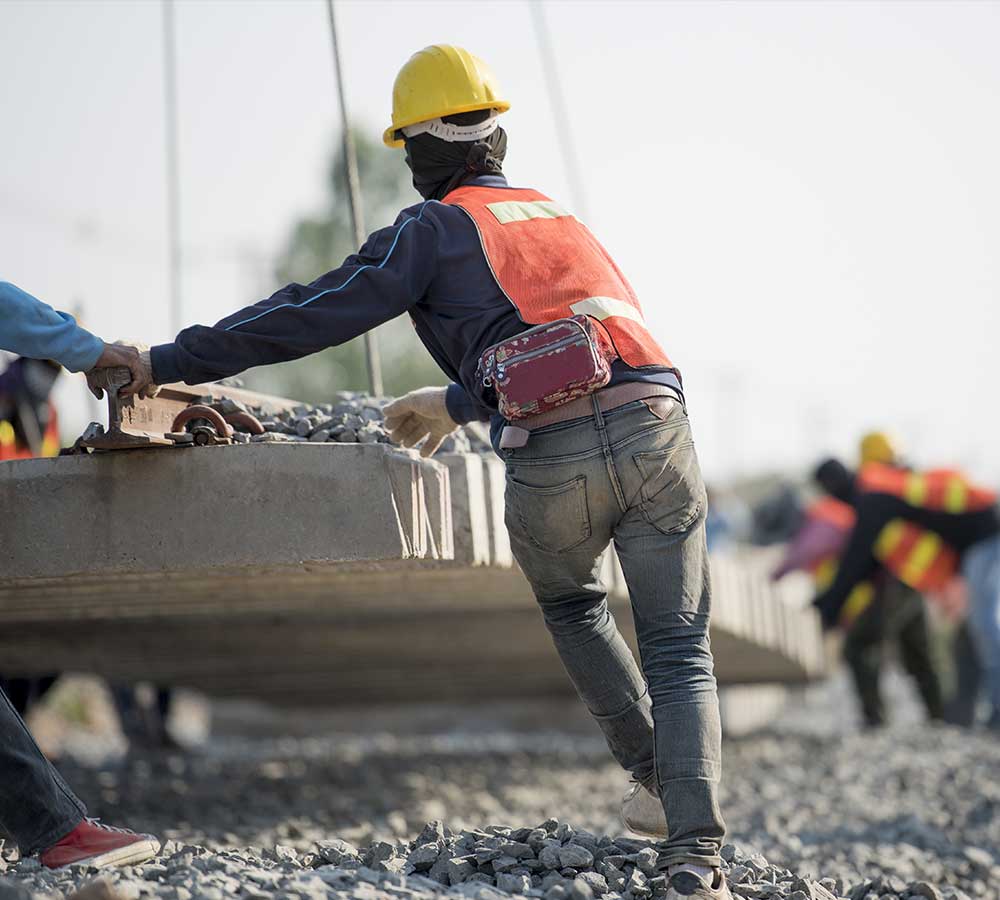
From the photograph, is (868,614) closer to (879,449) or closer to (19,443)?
(879,449)

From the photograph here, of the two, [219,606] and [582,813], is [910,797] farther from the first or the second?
[219,606]

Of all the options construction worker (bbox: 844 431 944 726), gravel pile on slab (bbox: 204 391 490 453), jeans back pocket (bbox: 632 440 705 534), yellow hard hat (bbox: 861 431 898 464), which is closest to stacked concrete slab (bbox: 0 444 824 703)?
gravel pile on slab (bbox: 204 391 490 453)

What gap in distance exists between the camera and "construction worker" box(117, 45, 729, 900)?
3.76m

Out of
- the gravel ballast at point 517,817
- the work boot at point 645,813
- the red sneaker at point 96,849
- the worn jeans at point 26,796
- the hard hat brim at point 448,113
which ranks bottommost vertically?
the gravel ballast at point 517,817

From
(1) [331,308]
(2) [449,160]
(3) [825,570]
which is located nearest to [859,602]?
(3) [825,570]

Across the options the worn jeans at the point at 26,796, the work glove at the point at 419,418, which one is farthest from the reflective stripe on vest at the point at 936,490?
the worn jeans at the point at 26,796

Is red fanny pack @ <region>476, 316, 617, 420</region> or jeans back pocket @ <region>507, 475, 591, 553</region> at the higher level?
red fanny pack @ <region>476, 316, 617, 420</region>

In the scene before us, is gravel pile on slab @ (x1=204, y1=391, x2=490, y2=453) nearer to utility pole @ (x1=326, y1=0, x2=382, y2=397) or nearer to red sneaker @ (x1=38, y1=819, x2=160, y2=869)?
utility pole @ (x1=326, y1=0, x2=382, y2=397)

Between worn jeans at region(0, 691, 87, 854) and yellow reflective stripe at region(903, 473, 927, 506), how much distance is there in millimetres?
8168

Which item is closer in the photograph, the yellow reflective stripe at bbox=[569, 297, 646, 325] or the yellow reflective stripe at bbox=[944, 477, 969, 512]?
the yellow reflective stripe at bbox=[569, 297, 646, 325]

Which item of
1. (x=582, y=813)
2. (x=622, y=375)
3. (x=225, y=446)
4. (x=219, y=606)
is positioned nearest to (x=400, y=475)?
(x=225, y=446)

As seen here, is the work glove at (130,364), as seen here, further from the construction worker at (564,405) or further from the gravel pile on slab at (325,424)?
the gravel pile on slab at (325,424)

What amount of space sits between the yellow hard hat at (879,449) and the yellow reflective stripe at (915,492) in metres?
2.00

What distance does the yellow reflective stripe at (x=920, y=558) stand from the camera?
37.2 ft
